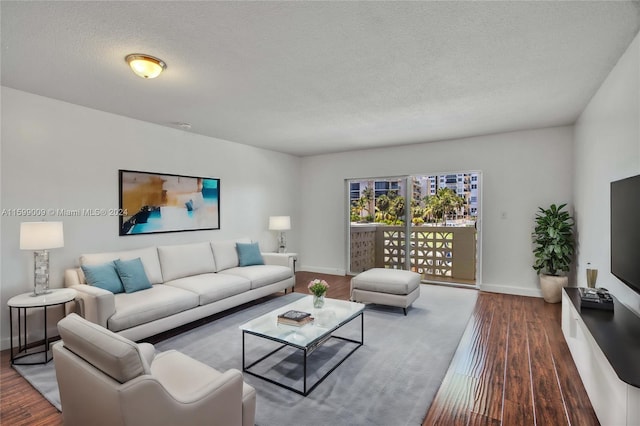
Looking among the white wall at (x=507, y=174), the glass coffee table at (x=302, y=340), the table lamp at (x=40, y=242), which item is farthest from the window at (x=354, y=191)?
the table lamp at (x=40, y=242)

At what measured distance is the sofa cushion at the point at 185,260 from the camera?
13.8 ft

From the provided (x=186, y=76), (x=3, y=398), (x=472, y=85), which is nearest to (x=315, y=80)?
(x=186, y=76)

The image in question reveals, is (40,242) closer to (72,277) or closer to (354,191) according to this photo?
(72,277)

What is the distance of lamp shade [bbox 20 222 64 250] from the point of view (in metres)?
2.92

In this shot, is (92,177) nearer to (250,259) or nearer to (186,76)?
(186,76)

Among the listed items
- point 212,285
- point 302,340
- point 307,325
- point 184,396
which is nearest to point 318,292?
point 307,325

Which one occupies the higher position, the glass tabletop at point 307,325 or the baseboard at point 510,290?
the glass tabletop at point 307,325

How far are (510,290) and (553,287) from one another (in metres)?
0.70

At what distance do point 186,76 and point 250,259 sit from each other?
2918 mm

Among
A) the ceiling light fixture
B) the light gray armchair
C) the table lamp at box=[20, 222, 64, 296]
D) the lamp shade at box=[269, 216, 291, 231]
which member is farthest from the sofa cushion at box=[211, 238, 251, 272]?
the light gray armchair

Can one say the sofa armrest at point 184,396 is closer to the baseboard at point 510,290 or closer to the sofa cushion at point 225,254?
the sofa cushion at point 225,254

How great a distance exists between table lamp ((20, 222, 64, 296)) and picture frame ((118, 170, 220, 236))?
3.49 feet

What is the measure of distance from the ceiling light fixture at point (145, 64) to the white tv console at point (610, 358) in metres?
3.52

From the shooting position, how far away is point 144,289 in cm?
366
